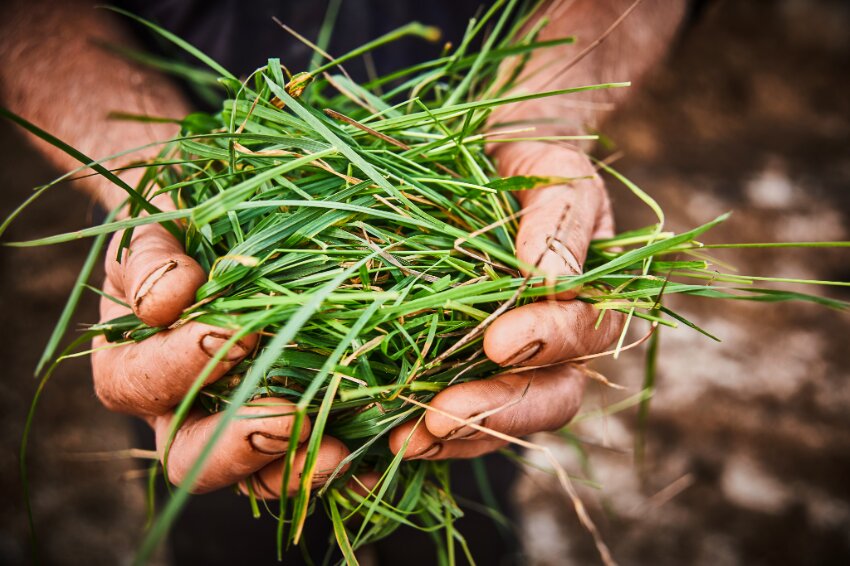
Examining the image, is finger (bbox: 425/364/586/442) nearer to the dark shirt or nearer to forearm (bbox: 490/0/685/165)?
forearm (bbox: 490/0/685/165)

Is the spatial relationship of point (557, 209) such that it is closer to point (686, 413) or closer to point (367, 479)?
point (367, 479)

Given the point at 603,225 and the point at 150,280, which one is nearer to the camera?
the point at 150,280

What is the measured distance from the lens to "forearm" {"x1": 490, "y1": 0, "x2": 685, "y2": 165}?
98 cm

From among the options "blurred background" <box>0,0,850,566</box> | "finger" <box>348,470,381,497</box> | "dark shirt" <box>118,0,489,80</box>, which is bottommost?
"blurred background" <box>0,0,850,566</box>

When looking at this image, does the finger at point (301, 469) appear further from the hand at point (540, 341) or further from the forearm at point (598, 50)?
the forearm at point (598, 50)

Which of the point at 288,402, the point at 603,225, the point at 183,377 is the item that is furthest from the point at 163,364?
the point at 603,225

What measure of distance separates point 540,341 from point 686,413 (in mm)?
1484

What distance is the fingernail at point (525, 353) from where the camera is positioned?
50 centimetres

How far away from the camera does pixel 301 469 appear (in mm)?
549

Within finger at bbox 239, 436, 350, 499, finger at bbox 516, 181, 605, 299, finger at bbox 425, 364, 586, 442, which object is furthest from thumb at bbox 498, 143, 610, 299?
finger at bbox 239, 436, 350, 499

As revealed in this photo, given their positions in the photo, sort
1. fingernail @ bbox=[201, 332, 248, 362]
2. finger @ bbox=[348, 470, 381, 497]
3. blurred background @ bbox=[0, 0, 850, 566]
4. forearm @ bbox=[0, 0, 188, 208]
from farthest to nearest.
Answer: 1. blurred background @ bbox=[0, 0, 850, 566]
2. forearm @ bbox=[0, 0, 188, 208]
3. finger @ bbox=[348, 470, 381, 497]
4. fingernail @ bbox=[201, 332, 248, 362]

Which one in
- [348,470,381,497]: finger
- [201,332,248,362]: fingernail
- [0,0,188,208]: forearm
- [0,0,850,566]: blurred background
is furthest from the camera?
[0,0,850,566]: blurred background

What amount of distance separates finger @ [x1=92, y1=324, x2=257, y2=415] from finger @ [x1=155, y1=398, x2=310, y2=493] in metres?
0.04

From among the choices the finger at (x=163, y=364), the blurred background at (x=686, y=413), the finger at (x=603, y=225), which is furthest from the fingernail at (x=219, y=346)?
the blurred background at (x=686, y=413)
